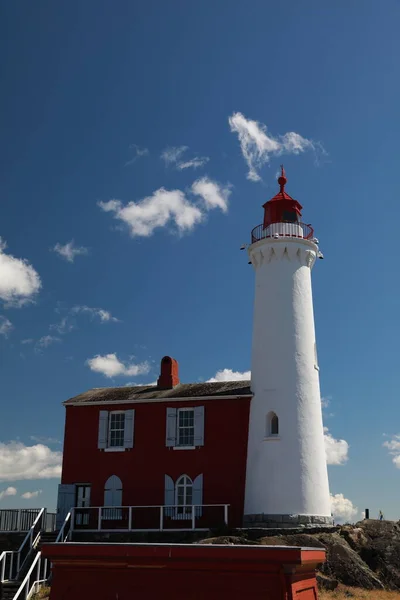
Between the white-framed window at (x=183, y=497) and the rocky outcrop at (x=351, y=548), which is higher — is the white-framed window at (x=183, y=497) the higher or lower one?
the higher one

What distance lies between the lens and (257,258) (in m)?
29.1

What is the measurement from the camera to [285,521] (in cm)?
2538

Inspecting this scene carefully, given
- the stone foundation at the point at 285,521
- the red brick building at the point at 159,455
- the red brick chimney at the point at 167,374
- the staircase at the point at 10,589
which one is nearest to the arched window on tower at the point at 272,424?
the red brick building at the point at 159,455

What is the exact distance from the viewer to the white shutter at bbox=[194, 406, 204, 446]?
27752mm

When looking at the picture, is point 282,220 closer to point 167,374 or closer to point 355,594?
point 167,374

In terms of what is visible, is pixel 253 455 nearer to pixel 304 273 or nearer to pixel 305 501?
pixel 305 501

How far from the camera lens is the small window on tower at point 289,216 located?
29.4 meters

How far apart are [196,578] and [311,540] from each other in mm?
15418

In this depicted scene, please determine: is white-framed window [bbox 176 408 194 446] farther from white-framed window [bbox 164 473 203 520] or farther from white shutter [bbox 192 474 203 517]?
white shutter [bbox 192 474 203 517]

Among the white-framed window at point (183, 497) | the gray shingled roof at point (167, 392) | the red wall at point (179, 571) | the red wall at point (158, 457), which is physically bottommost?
the red wall at point (179, 571)

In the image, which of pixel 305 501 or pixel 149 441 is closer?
pixel 305 501

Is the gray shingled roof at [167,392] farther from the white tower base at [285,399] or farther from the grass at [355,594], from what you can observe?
the grass at [355,594]

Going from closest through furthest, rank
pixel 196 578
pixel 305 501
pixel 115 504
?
pixel 196 578
pixel 305 501
pixel 115 504

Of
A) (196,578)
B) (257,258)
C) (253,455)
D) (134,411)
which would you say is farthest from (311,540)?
(196,578)
